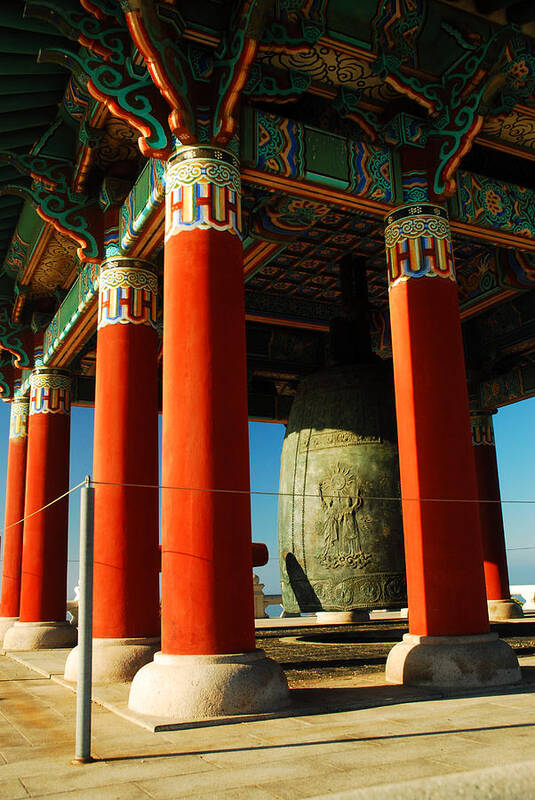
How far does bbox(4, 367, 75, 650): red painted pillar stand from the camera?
12734mm

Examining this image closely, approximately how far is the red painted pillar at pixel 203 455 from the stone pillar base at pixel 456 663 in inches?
63.8

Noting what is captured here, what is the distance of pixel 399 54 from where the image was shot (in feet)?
24.8

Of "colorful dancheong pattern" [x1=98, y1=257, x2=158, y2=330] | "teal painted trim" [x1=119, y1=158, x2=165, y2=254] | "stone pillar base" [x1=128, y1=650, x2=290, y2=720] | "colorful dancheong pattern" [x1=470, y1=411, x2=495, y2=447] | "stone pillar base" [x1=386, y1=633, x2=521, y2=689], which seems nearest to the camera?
"stone pillar base" [x1=128, y1=650, x2=290, y2=720]

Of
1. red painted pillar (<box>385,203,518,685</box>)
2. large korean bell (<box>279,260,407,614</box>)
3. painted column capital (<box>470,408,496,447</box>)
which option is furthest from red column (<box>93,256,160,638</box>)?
painted column capital (<box>470,408,496,447</box>)

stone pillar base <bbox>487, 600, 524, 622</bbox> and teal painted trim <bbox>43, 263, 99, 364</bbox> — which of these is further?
stone pillar base <bbox>487, 600, 524, 622</bbox>

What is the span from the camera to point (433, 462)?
7.36 m

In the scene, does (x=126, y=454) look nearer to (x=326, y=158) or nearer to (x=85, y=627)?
(x=326, y=158)

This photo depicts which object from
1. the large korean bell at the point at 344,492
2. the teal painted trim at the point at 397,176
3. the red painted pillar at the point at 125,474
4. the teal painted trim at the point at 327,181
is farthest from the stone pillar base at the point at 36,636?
the teal painted trim at the point at 397,176

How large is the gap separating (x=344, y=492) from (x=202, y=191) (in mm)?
3393

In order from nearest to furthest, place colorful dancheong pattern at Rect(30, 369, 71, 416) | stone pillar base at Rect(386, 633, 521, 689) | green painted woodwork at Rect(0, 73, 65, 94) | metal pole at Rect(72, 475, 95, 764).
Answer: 1. metal pole at Rect(72, 475, 95, 764)
2. stone pillar base at Rect(386, 633, 521, 689)
3. green painted woodwork at Rect(0, 73, 65, 94)
4. colorful dancheong pattern at Rect(30, 369, 71, 416)

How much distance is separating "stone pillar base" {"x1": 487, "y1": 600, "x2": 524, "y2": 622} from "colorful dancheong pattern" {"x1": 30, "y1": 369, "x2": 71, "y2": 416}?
1063 cm

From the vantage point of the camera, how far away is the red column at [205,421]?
19.7 feet

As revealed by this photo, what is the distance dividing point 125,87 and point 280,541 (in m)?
5.03

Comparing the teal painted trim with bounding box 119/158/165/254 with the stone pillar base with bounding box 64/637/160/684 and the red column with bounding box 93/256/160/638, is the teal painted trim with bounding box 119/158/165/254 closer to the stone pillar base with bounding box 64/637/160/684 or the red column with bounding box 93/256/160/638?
the red column with bounding box 93/256/160/638
